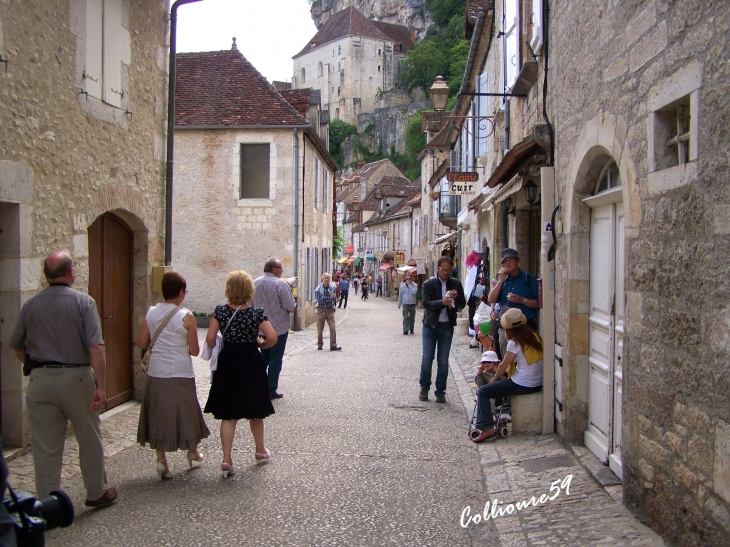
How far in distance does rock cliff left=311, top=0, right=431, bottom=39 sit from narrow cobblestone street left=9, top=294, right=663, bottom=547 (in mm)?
90426

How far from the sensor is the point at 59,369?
14.2ft

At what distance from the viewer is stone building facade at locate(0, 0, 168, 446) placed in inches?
217

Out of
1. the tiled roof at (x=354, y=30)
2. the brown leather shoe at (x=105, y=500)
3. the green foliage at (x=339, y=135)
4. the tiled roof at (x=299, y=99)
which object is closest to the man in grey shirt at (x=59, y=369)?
the brown leather shoe at (x=105, y=500)

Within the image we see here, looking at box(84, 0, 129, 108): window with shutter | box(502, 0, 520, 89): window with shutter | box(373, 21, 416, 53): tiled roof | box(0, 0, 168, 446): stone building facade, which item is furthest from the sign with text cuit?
box(373, 21, 416, 53): tiled roof

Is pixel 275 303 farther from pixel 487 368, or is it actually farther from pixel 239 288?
pixel 239 288

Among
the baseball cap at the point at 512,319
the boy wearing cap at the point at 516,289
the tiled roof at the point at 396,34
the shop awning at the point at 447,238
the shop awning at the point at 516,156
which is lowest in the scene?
the baseball cap at the point at 512,319

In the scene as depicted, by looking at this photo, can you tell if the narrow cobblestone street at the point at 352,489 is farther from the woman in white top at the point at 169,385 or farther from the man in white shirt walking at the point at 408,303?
the man in white shirt walking at the point at 408,303

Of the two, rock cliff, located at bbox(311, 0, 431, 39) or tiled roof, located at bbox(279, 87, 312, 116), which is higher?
rock cliff, located at bbox(311, 0, 431, 39)

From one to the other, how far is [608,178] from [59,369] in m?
4.09

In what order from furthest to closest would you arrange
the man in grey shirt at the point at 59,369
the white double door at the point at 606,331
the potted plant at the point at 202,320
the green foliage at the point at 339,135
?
the green foliage at the point at 339,135
the potted plant at the point at 202,320
the white double door at the point at 606,331
the man in grey shirt at the point at 59,369

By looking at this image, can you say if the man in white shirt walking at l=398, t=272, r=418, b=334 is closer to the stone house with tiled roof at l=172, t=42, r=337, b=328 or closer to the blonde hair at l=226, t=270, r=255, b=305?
the stone house with tiled roof at l=172, t=42, r=337, b=328

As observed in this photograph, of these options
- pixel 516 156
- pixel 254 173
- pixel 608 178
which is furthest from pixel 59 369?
pixel 254 173

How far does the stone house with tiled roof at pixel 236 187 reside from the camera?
19016 millimetres

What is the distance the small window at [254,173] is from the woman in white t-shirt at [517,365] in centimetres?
1403
